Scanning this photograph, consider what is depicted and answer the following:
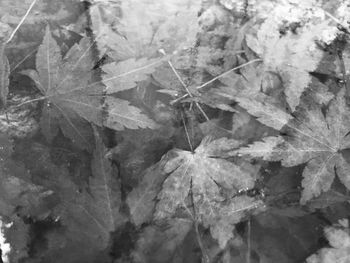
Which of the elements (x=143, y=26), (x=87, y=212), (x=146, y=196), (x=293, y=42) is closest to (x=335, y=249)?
(x=146, y=196)

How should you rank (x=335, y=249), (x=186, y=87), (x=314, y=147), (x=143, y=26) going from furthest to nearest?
(x=143, y=26), (x=186, y=87), (x=314, y=147), (x=335, y=249)

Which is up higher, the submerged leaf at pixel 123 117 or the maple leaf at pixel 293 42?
the maple leaf at pixel 293 42

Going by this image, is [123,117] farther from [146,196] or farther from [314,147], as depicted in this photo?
[314,147]

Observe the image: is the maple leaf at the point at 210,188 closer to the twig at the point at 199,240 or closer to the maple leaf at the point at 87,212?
the twig at the point at 199,240

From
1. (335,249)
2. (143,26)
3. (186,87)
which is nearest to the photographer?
(335,249)

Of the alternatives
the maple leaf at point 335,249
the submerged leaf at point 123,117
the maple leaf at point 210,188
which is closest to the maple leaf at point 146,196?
the maple leaf at point 210,188

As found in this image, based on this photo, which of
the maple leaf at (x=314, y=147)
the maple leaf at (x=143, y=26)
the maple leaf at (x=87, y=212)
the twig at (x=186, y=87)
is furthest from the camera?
the maple leaf at (x=143, y=26)

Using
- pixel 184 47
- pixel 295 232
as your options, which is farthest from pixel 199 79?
pixel 295 232
